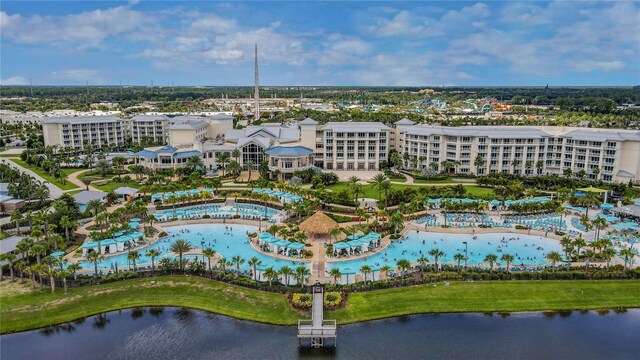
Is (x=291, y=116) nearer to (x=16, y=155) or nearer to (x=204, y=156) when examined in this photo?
(x=204, y=156)

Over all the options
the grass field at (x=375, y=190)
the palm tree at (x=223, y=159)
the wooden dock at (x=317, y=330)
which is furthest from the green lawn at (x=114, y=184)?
the wooden dock at (x=317, y=330)

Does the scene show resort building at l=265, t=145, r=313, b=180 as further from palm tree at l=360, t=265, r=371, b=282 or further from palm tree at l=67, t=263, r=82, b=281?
palm tree at l=67, t=263, r=82, b=281

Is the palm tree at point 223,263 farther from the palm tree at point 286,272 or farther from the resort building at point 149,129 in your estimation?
the resort building at point 149,129

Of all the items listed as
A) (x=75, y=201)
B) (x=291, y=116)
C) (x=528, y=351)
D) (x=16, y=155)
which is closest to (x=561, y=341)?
(x=528, y=351)

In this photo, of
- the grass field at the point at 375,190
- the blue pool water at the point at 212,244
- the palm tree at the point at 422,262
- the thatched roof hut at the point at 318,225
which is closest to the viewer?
the palm tree at the point at 422,262

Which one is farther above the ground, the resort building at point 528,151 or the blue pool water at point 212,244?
the resort building at point 528,151

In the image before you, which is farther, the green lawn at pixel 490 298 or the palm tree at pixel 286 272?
the palm tree at pixel 286 272

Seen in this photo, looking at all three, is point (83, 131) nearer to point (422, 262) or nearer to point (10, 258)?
point (10, 258)

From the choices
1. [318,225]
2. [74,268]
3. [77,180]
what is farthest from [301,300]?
[77,180]
